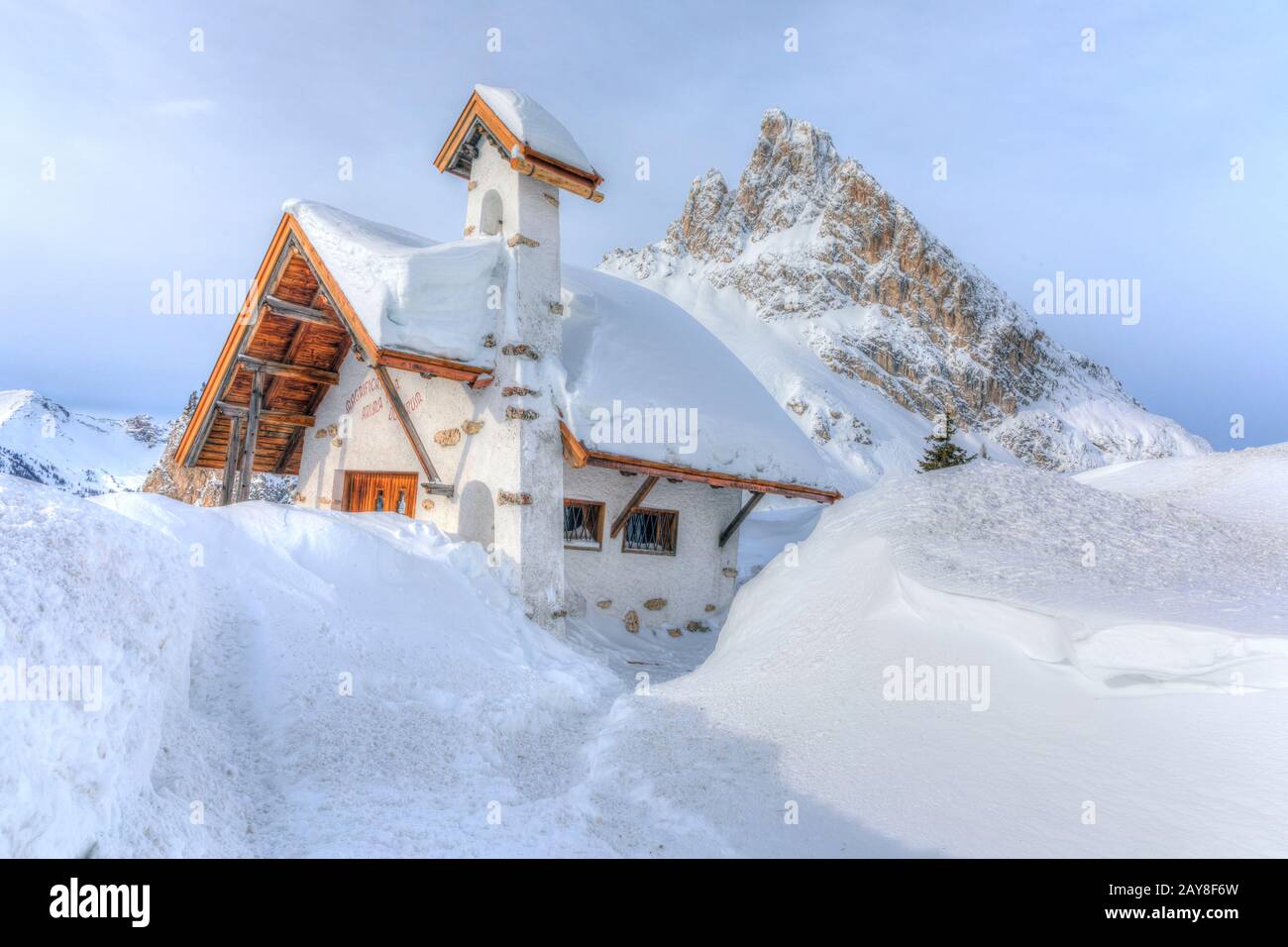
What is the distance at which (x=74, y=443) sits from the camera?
419 feet

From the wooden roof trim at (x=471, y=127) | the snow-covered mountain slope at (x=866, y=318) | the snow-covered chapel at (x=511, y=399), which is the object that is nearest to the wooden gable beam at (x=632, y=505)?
the snow-covered chapel at (x=511, y=399)

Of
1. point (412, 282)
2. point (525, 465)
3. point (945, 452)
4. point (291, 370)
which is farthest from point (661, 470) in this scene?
point (945, 452)

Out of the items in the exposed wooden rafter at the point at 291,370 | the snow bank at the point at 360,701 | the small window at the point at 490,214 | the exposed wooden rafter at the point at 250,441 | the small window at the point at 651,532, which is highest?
the small window at the point at 490,214

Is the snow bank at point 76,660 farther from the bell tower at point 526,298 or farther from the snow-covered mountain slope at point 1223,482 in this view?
the snow-covered mountain slope at point 1223,482

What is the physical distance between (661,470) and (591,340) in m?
2.51

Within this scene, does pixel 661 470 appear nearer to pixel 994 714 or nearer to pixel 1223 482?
pixel 994 714

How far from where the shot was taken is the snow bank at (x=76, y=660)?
2570 millimetres

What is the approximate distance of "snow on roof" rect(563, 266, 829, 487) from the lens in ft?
33.9

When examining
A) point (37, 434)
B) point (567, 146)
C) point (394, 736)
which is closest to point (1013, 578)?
point (394, 736)

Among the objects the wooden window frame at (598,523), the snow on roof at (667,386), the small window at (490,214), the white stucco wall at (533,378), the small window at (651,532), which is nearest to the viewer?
the white stucco wall at (533,378)

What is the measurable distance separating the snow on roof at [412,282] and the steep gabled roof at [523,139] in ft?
4.12

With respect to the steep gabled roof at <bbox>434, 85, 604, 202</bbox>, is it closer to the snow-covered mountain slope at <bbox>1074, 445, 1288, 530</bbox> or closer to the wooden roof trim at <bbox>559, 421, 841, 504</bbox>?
the wooden roof trim at <bbox>559, 421, 841, 504</bbox>

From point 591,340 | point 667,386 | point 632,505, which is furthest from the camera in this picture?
point 591,340
